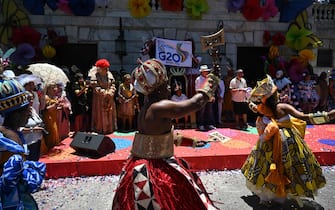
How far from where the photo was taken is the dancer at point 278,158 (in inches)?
172

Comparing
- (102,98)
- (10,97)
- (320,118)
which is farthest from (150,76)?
(102,98)

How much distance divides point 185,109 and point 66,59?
10.2 metres

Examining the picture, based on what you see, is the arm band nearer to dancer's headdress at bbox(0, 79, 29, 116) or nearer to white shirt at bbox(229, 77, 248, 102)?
dancer's headdress at bbox(0, 79, 29, 116)

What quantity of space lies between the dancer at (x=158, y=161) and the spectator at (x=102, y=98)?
18.4 ft

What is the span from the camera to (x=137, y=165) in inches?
114

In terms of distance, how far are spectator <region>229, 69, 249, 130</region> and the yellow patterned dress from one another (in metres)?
5.10

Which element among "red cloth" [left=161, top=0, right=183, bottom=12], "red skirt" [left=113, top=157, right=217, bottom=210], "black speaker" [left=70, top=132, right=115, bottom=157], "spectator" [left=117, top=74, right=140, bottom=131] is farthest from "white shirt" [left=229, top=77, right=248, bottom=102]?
"red skirt" [left=113, top=157, right=217, bottom=210]

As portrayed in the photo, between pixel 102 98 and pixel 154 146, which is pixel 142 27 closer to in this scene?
pixel 102 98

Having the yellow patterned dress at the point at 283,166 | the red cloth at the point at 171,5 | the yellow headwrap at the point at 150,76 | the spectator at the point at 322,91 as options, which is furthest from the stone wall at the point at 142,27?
the yellow headwrap at the point at 150,76

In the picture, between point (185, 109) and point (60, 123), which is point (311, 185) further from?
point (60, 123)

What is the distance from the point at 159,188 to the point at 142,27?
32.8ft

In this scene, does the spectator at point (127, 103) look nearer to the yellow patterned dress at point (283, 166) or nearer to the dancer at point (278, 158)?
the dancer at point (278, 158)

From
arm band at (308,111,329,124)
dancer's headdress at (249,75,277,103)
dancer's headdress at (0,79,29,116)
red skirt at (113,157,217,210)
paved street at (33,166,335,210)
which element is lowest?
paved street at (33,166,335,210)

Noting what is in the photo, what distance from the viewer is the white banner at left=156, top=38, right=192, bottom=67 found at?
33.6 ft
